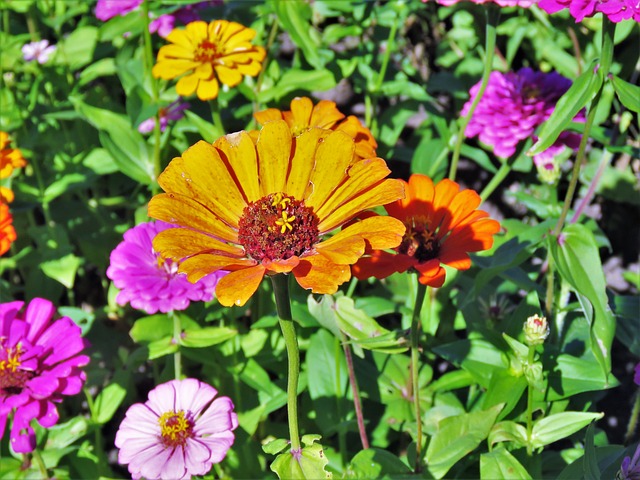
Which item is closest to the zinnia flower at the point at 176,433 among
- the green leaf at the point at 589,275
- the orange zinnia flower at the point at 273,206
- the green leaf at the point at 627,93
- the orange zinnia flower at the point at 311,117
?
A: the orange zinnia flower at the point at 273,206

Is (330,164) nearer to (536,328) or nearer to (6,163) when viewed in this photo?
(536,328)

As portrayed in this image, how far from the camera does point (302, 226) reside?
982mm

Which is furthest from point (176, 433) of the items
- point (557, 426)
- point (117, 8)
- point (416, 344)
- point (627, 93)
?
point (117, 8)

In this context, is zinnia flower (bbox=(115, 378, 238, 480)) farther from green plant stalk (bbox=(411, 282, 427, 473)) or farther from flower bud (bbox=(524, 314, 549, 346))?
flower bud (bbox=(524, 314, 549, 346))

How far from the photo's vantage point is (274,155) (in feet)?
3.24

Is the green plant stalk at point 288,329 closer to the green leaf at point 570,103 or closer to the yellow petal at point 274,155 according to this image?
the yellow petal at point 274,155

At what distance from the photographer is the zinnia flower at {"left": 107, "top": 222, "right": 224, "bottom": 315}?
4.47ft

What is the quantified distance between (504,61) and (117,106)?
1.15m

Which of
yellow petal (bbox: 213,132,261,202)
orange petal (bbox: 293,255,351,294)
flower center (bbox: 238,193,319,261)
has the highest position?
yellow petal (bbox: 213,132,261,202)

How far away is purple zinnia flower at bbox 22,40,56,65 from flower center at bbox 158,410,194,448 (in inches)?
51.7

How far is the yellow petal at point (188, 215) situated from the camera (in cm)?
88

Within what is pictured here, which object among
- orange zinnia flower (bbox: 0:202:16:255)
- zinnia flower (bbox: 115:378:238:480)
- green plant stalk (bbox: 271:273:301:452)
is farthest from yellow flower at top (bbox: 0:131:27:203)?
green plant stalk (bbox: 271:273:301:452)

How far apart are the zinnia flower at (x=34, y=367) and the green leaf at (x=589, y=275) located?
0.84 metres

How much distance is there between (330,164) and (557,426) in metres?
0.63
